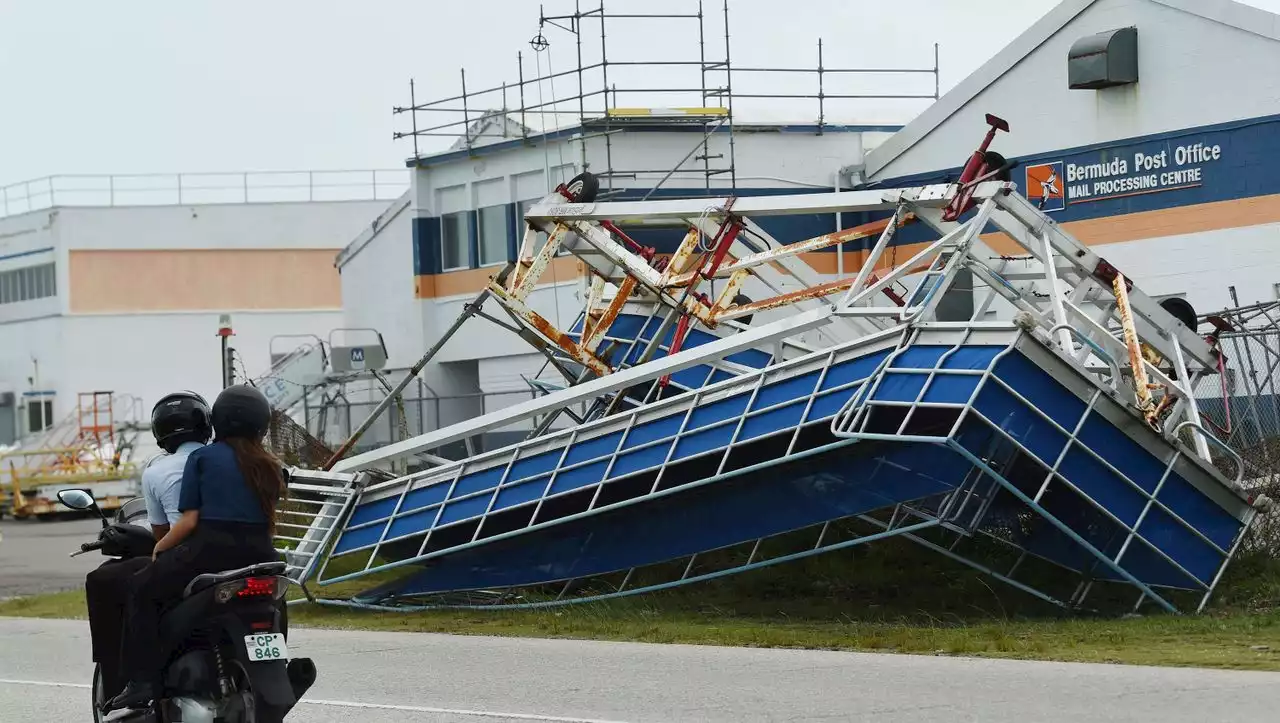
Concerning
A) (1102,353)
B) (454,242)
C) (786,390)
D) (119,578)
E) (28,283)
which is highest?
(454,242)

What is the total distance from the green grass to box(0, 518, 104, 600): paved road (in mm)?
4793

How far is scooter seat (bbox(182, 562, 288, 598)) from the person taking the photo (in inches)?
317

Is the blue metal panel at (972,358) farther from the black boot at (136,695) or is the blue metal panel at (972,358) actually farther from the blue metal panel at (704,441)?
the black boot at (136,695)

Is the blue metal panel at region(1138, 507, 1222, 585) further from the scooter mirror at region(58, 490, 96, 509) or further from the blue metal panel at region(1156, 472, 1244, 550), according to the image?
the scooter mirror at region(58, 490, 96, 509)

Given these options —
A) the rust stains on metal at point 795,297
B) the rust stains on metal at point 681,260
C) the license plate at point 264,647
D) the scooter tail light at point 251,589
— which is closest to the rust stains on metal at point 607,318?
the rust stains on metal at point 681,260

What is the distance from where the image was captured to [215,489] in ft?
27.2

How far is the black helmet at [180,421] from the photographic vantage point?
29.0ft

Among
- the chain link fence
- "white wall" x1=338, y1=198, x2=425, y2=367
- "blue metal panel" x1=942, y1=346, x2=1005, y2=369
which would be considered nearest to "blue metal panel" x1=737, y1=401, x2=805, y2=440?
"blue metal panel" x1=942, y1=346, x2=1005, y2=369

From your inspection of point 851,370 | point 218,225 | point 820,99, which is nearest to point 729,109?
point 820,99

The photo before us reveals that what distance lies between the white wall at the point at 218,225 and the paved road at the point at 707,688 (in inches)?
2111

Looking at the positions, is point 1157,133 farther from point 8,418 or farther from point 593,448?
point 8,418

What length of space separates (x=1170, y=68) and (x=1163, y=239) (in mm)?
2553

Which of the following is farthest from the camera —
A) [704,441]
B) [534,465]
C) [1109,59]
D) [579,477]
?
[1109,59]

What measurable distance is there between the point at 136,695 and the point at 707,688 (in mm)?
4008
